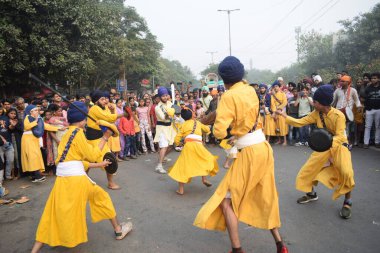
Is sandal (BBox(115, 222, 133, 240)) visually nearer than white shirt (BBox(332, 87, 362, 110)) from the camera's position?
Yes

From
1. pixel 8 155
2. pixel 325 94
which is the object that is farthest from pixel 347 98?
pixel 8 155

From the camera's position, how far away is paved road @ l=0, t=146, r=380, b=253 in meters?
3.49

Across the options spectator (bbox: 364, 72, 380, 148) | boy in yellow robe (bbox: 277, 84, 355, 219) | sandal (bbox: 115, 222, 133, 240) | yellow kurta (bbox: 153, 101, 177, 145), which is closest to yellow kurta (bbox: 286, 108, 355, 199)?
boy in yellow robe (bbox: 277, 84, 355, 219)

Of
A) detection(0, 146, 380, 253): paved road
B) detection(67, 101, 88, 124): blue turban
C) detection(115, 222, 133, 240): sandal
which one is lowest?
detection(0, 146, 380, 253): paved road

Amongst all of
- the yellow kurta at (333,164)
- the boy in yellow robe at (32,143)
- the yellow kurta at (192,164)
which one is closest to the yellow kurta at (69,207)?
the yellow kurta at (192,164)

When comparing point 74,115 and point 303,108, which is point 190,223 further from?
point 303,108

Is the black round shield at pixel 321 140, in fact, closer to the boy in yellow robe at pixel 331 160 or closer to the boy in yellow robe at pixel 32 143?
the boy in yellow robe at pixel 331 160

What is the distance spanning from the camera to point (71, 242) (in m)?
3.24

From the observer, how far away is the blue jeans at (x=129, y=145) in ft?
29.1

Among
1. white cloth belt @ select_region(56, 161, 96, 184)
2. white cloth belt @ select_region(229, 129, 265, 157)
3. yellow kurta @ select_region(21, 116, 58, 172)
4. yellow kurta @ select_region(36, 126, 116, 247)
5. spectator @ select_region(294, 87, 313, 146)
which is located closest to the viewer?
white cloth belt @ select_region(229, 129, 265, 157)

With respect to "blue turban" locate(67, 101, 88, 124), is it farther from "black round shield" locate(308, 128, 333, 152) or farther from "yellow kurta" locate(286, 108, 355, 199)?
"black round shield" locate(308, 128, 333, 152)

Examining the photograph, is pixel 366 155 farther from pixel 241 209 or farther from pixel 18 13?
pixel 18 13

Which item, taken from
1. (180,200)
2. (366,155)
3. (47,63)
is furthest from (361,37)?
(180,200)

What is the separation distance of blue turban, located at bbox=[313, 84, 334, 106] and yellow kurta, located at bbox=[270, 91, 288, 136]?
216 inches
